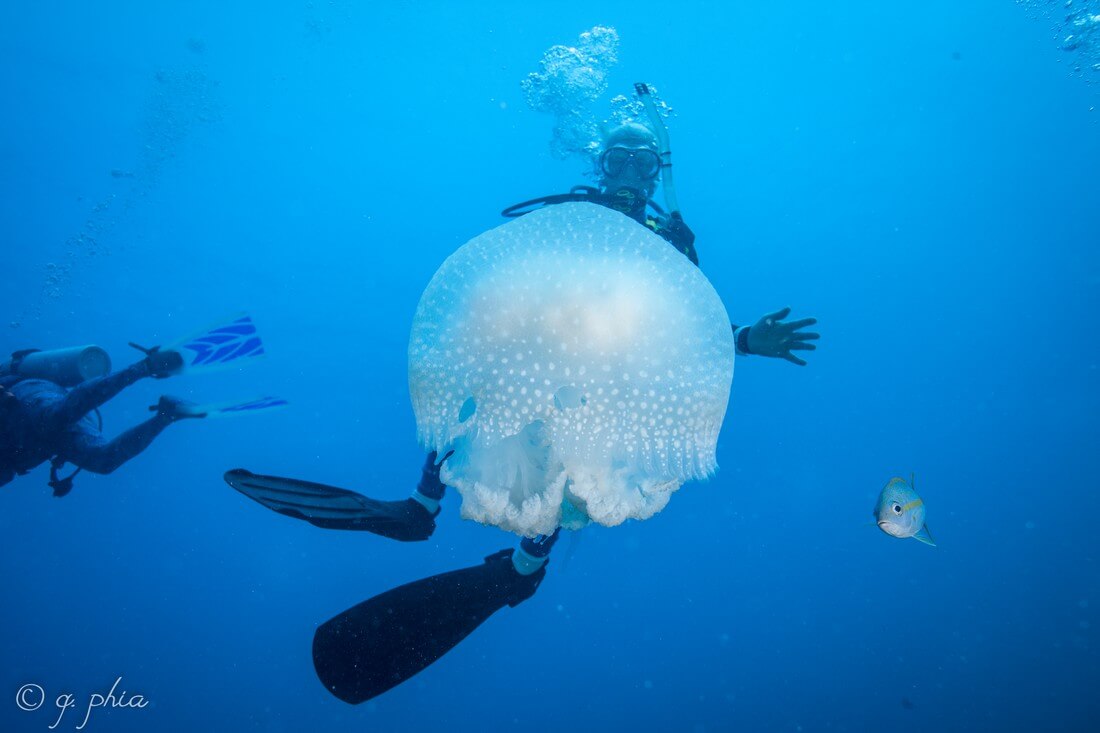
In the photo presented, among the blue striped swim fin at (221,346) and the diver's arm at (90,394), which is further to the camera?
the blue striped swim fin at (221,346)

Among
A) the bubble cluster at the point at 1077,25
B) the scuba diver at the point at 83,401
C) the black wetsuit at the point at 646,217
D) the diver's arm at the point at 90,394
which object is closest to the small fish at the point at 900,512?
the black wetsuit at the point at 646,217

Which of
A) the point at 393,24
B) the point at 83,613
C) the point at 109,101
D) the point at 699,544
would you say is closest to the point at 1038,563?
the point at 699,544

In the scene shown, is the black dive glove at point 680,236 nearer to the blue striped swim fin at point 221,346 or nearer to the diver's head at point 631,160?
the diver's head at point 631,160

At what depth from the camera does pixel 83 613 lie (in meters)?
18.7

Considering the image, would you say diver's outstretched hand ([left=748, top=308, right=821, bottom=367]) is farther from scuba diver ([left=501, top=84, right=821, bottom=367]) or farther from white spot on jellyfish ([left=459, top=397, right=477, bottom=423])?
white spot on jellyfish ([left=459, top=397, right=477, bottom=423])

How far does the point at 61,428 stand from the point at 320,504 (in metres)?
5.24

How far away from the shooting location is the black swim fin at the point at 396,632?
10.3 ft

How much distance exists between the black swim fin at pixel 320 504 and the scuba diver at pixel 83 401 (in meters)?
3.74

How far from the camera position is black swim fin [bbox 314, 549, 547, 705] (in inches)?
124

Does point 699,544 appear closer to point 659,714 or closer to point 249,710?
point 659,714

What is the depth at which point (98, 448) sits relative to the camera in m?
6.24

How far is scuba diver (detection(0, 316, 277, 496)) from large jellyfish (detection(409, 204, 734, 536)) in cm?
465

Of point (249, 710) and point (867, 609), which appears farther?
point (867, 609)

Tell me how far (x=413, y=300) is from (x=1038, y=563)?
1039 inches
